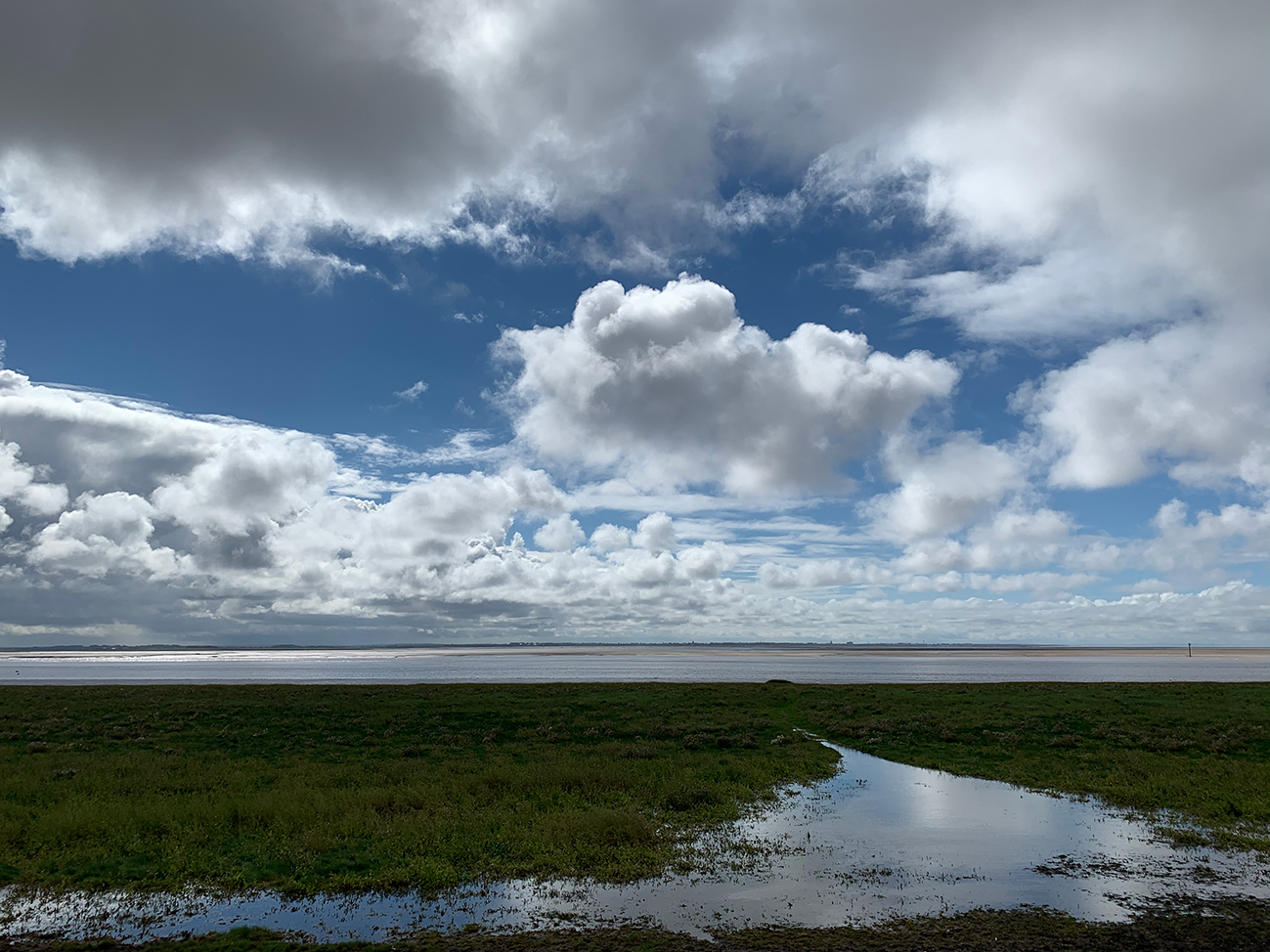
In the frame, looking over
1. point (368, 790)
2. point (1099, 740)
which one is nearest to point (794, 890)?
point (368, 790)

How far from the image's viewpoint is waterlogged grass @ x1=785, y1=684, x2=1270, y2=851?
2825 cm

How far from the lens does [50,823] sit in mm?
23250

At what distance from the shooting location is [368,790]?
28.4 meters

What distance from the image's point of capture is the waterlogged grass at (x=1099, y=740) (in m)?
28.2

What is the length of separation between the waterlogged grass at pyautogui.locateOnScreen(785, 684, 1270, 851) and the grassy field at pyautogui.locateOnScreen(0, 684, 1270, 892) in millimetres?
212

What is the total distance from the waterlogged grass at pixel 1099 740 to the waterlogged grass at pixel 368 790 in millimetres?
7235

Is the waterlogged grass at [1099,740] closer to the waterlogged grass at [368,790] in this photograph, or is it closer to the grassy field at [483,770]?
the grassy field at [483,770]

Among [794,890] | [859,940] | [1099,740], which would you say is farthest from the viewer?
[1099,740]

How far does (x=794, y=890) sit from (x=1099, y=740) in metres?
33.6

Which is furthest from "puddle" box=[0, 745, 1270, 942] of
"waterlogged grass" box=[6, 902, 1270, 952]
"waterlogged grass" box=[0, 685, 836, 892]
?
"waterlogged grass" box=[0, 685, 836, 892]

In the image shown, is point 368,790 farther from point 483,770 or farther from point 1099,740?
point 1099,740

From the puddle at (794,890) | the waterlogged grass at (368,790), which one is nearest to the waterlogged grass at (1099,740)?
the puddle at (794,890)

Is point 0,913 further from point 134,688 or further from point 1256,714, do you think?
point 134,688

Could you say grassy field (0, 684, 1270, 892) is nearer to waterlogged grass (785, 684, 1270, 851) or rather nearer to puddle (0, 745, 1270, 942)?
waterlogged grass (785, 684, 1270, 851)
